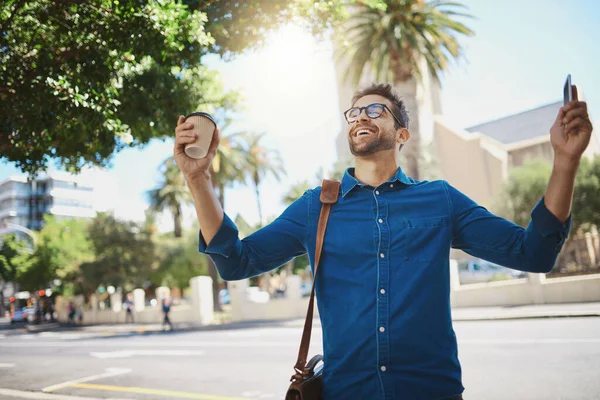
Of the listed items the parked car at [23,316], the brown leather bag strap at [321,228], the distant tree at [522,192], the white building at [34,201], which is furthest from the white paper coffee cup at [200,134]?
the white building at [34,201]

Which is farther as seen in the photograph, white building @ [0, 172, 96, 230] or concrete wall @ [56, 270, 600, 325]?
white building @ [0, 172, 96, 230]

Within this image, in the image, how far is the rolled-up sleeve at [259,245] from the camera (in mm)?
1938

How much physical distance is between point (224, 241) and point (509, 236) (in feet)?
3.41

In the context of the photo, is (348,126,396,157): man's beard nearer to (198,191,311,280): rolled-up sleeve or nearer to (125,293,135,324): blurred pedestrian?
(198,191,311,280): rolled-up sleeve

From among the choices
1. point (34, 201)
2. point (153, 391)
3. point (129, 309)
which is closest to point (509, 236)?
point (153, 391)

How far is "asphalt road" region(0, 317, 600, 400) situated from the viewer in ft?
22.3

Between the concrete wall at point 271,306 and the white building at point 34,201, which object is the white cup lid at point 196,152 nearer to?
the concrete wall at point 271,306

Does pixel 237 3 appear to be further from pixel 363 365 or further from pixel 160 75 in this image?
pixel 363 365

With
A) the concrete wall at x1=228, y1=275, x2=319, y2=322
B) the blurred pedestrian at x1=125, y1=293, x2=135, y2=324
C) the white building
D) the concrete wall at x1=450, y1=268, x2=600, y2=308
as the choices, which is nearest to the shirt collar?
the concrete wall at x1=450, y1=268, x2=600, y2=308

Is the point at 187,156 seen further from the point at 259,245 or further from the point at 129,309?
the point at 129,309

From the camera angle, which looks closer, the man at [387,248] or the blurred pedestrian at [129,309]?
the man at [387,248]

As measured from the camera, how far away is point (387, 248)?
1.97 metres

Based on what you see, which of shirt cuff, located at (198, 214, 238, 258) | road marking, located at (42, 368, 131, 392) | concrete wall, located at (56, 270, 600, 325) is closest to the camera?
shirt cuff, located at (198, 214, 238, 258)

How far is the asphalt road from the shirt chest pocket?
4883 millimetres
